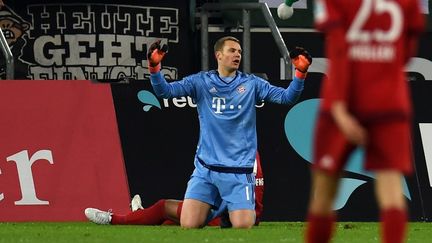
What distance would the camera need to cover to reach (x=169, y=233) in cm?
1077

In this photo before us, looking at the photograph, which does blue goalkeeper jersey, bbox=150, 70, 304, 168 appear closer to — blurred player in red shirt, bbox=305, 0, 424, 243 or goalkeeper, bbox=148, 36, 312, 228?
goalkeeper, bbox=148, 36, 312, 228

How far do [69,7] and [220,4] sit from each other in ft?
6.08

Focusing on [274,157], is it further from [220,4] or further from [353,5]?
[353,5]

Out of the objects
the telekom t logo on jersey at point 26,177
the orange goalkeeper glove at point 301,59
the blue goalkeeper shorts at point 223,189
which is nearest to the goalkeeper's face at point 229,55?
the orange goalkeeper glove at point 301,59

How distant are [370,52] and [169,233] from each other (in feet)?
15.3

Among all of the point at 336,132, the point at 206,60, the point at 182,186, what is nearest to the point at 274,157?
the point at 182,186

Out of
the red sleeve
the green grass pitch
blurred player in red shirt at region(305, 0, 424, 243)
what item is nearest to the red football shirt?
blurred player in red shirt at region(305, 0, 424, 243)

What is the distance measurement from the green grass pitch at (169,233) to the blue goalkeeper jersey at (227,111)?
0.64 meters

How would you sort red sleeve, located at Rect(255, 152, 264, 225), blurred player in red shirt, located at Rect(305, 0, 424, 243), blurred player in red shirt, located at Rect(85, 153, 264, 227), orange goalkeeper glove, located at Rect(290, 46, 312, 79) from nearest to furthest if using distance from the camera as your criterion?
1. blurred player in red shirt, located at Rect(305, 0, 424, 243)
2. orange goalkeeper glove, located at Rect(290, 46, 312, 79)
3. blurred player in red shirt, located at Rect(85, 153, 264, 227)
4. red sleeve, located at Rect(255, 152, 264, 225)

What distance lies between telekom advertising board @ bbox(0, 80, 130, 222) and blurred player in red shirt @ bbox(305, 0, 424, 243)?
22.9 ft

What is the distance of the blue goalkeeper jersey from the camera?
11.7 meters

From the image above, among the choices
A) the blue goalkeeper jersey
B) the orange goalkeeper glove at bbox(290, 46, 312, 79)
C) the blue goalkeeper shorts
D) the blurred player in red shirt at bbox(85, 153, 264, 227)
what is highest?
the orange goalkeeper glove at bbox(290, 46, 312, 79)

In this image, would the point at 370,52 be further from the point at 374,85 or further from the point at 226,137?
the point at 226,137

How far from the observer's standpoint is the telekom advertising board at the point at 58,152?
42.9 feet
